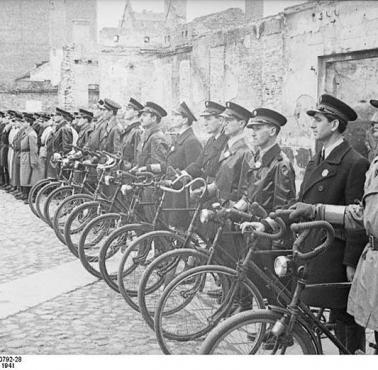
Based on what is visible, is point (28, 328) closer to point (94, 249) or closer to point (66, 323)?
point (66, 323)

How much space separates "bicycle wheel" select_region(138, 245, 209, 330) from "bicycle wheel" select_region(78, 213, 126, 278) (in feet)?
3.22

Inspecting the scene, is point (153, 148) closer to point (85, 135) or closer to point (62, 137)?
point (85, 135)

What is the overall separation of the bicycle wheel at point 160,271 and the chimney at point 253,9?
10.7 ft

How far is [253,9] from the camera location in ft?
26.9

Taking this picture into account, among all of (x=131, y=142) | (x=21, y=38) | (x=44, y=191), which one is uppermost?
(x=21, y=38)

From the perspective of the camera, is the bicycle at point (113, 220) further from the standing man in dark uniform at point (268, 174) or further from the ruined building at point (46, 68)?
the ruined building at point (46, 68)

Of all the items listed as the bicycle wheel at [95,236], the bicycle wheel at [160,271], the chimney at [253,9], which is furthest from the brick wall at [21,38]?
the bicycle wheel at [160,271]

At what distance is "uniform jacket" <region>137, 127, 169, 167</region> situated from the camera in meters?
6.65

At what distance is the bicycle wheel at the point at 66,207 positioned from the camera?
21.2 ft

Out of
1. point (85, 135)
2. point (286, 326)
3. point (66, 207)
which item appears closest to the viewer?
point (286, 326)

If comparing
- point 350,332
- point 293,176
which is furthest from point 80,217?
point 350,332

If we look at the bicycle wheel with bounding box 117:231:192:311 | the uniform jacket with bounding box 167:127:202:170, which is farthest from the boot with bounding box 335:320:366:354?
the uniform jacket with bounding box 167:127:202:170

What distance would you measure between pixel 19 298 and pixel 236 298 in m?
2.13

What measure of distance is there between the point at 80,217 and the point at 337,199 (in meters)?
3.15
